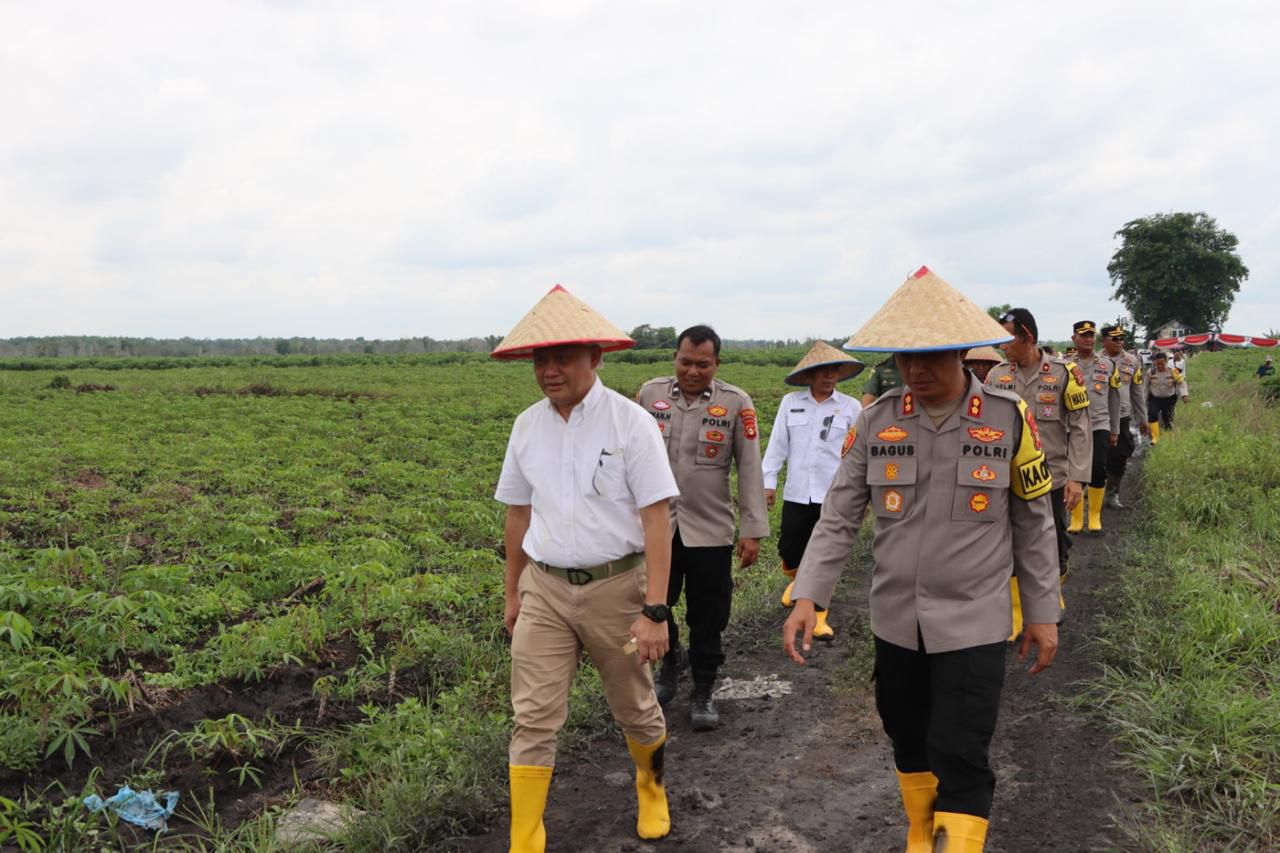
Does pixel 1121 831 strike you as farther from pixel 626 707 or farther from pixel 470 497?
pixel 470 497

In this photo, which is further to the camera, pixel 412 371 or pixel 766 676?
pixel 412 371

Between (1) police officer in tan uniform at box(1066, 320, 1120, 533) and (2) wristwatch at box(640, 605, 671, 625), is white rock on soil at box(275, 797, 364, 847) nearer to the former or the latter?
(2) wristwatch at box(640, 605, 671, 625)

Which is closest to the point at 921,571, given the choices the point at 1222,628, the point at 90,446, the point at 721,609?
the point at 721,609

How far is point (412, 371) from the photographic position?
134 ft

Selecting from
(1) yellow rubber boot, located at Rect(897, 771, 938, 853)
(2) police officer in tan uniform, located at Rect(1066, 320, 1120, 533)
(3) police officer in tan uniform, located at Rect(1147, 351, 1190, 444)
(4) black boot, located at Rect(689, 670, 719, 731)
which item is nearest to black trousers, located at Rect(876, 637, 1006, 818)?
(1) yellow rubber boot, located at Rect(897, 771, 938, 853)

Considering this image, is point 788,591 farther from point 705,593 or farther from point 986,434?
point 986,434

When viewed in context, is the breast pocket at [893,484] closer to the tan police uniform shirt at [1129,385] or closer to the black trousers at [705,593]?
the black trousers at [705,593]

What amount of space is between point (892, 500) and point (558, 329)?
47.7 inches

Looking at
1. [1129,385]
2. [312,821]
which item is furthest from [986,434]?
[1129,385]

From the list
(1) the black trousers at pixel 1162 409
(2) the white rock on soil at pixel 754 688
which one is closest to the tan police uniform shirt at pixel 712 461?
(2) the white rock on soil at pixel 754 688

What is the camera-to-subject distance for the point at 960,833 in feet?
8.91

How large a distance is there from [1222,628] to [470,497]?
8111 millimetres

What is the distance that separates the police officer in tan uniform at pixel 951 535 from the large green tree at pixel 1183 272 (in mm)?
73275

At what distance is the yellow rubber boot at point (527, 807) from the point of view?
10.1 feet
